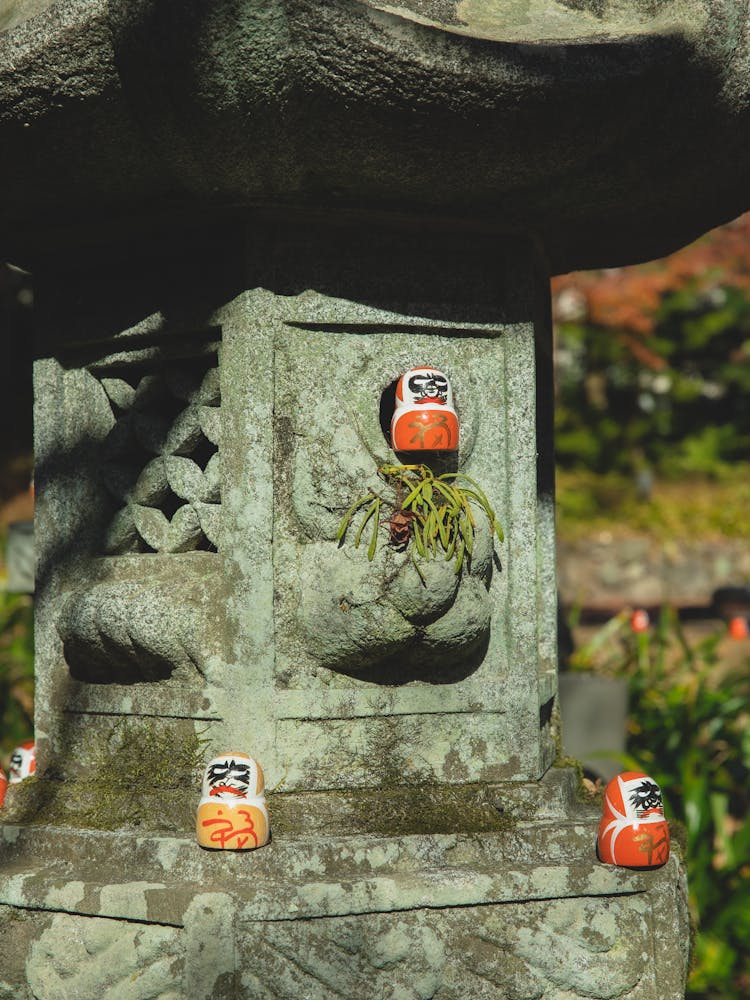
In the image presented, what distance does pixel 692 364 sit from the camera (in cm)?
1245

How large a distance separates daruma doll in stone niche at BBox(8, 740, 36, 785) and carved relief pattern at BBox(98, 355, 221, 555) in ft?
2.05

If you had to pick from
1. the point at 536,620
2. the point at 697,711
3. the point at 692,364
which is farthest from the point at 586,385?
the point at 536,620

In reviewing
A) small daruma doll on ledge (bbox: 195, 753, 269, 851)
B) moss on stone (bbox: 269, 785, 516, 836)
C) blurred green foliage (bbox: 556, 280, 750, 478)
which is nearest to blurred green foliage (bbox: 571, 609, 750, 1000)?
moss on stone (bbox: 269, 785, 516, 836)

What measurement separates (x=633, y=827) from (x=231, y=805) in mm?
795

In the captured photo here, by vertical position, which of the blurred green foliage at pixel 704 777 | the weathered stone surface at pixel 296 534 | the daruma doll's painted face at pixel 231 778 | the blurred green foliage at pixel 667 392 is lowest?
the blurred green foliage at pixel 704 777

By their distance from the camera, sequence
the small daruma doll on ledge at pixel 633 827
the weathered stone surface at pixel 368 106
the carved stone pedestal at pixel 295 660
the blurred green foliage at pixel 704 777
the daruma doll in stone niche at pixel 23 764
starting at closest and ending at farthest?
the weathered stone surface at pixel 368 106
the carved stone pedestal at pixel 295 660
the small daruma doll on ledge at pixel 633 827
the daruma doll in stone niche at pixel 23 764
the blurred green foliage at pixel 704 777

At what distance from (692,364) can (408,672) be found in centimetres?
1097

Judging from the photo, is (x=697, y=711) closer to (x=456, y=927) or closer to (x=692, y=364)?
(x=456, y=927)

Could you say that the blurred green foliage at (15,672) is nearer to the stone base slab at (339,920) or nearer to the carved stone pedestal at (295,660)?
the carved stone pedestal at (295,660)

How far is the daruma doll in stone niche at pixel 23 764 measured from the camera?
267cm

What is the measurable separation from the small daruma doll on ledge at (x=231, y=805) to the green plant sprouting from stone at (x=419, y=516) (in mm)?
498

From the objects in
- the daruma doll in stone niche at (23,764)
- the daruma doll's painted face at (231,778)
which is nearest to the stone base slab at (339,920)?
the daruma doll's painted face at (231,778)

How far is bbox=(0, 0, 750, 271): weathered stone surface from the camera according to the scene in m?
1.78

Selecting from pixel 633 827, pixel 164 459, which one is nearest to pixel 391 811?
pixel 633 827
